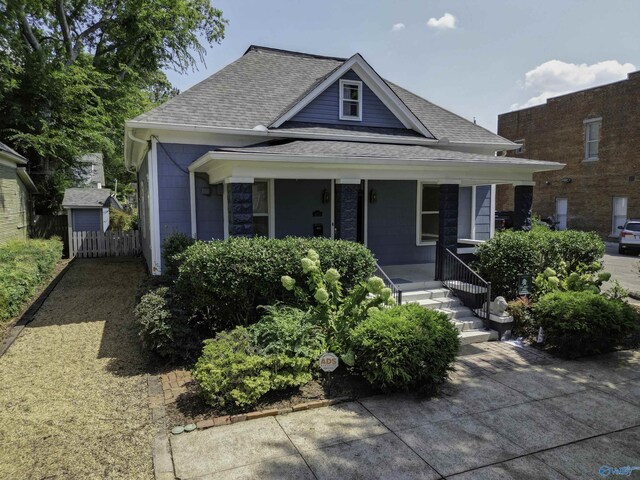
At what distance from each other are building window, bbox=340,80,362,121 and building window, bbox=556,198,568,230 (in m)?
21.1

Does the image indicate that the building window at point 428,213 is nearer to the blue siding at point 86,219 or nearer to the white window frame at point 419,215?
the white window frame at point 419,215

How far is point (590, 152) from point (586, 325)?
23047 mm

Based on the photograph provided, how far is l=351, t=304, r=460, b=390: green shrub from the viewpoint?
4.96 m

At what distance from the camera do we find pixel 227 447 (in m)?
3.96

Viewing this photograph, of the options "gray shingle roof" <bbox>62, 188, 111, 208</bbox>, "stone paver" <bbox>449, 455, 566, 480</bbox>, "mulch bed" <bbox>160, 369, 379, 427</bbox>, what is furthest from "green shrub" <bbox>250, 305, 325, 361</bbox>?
"gray shingle roof" <bbox>62, 188, 111, 208</bbox>

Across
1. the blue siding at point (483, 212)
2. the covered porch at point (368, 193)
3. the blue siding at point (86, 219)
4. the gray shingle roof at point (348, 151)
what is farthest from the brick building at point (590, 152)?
the blue siding at point (86, 219)

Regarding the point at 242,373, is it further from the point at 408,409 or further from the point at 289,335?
the point at 408,409

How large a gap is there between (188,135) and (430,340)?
670 centimetres

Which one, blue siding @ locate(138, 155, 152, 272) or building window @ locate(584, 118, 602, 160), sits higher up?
building window @ locate(584, 118, 602, 160)

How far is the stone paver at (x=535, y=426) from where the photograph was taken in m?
4.13

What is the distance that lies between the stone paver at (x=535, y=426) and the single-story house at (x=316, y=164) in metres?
4.32

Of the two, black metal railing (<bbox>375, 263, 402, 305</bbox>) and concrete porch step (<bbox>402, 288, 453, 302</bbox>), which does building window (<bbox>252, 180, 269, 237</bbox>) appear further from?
concrete porch step (<bbox>402, 288, 453, 302</bbox>)

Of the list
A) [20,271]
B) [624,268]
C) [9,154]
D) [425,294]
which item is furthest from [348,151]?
[624,268]

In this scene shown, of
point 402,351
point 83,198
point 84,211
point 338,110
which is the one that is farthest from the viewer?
point 83,198
